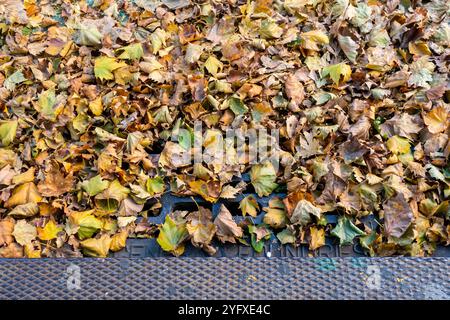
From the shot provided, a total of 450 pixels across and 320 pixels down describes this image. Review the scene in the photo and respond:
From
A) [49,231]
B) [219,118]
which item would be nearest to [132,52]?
[219,118]

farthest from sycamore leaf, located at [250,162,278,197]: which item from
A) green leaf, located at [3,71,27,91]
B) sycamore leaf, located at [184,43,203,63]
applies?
green leaf, located at [3,71,27,91]

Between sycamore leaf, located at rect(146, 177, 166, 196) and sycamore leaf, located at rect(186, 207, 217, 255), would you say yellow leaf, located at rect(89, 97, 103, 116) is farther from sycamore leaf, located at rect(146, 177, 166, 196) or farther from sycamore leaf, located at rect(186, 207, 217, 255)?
sycamore leaf, located at rect(186, 207, 217, 255)

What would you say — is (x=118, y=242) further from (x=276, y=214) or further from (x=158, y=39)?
(x=158, y=39)

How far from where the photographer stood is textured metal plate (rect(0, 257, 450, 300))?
1.40 metres

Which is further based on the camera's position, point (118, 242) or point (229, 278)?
point (118, 242)

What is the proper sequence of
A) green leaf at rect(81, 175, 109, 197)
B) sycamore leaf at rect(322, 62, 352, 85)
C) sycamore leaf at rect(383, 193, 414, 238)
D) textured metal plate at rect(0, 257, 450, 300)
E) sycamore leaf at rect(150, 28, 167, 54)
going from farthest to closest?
1. sycamore leaf at rect(150, 28, 167, 54)
2. sycamore leaf at rect(322, 62, 352, 85)
3. green leaf at rect(81, 175, 109, 197)
4. sycamore leaf at rect(383, 193, 414, 238)
5. textured metal plate at rect(0, 257, 450, 300)

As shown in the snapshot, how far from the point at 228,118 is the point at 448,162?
2.86 ft

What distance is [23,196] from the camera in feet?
5.88

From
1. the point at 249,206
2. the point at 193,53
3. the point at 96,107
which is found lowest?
the point at 249,206

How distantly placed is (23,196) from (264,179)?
901mm

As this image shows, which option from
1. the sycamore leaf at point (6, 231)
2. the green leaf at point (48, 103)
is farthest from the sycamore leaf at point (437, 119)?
the sycamore leaf at point (6, 231)


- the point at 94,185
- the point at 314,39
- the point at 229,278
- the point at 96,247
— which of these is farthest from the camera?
the point at 314,39

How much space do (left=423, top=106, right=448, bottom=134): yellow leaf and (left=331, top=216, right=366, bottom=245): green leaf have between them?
0.55 m
